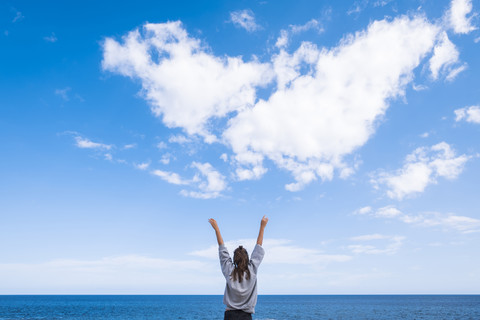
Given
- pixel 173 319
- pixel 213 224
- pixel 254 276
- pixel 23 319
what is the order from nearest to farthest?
pixel 254 276
pixel 213 224
pixel 23 319
pixel 173 319

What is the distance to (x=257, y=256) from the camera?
3.37 m

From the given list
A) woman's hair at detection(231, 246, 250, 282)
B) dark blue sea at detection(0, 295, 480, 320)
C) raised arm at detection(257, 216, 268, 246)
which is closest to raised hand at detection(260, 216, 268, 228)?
raised arm at detection(257, 216, 268, 246)

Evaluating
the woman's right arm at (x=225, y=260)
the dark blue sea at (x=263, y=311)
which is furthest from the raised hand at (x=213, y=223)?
the dark blue sea at (x=263, y=311)

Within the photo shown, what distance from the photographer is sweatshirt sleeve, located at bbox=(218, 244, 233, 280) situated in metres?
3.34

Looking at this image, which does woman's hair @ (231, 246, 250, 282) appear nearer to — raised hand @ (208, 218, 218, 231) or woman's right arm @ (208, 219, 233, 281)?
woman's right arm @ (208, 219, 233, 281)

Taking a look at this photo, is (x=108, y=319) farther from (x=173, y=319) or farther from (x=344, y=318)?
(x=344, y=318)

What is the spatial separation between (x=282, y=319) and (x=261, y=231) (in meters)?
50.6

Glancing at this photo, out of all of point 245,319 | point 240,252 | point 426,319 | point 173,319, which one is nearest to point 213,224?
point 240,252

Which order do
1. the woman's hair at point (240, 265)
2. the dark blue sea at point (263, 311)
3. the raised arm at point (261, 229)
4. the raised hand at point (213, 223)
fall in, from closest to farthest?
1. the woman's hair at point (240, 265)
2. the raised arm at point (261, 229)
3. the raised hand at point (213, 223)
4. the dark blue sea at point (263, 311)

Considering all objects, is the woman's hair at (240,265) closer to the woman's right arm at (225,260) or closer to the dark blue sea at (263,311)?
the woman's right arm at (225,260)

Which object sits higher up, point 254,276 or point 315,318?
point 254,276

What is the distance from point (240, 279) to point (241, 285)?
6 cm

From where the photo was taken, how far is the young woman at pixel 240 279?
3311 millimetres

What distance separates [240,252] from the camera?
3.33 metres
